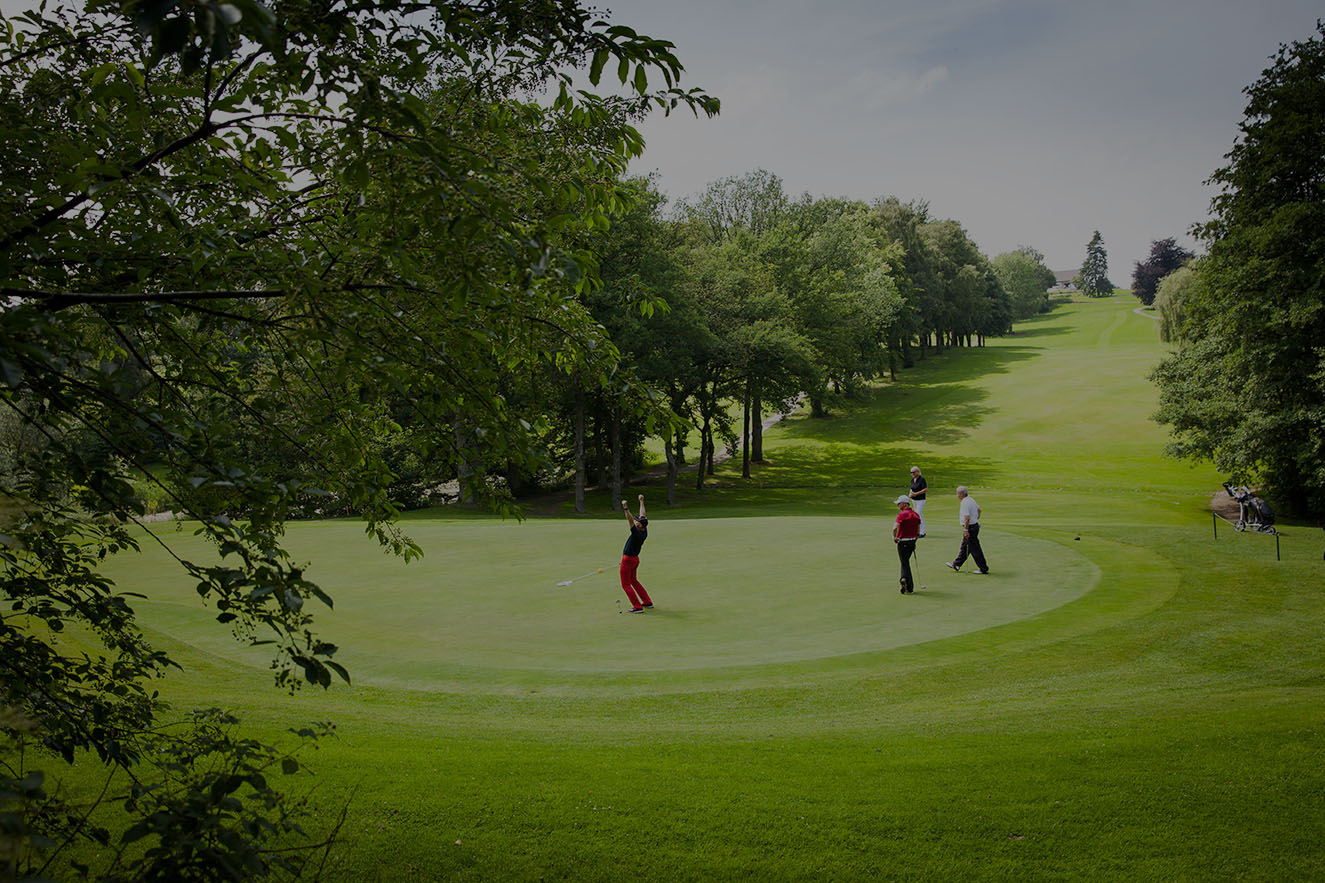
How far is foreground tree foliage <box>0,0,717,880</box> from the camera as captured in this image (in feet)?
12.0

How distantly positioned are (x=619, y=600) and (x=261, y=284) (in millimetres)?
12444

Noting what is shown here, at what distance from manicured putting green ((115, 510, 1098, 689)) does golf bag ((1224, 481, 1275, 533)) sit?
8823mm

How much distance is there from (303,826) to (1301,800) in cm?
739

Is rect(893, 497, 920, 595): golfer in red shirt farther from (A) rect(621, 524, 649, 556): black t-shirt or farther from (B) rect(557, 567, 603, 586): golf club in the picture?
(B) rect(557, 567, 603, 586): golf club

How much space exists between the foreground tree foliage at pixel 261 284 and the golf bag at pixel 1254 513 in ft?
93.1

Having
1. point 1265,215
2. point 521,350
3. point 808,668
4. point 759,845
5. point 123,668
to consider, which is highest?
point 1265,215

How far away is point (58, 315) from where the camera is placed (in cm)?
409

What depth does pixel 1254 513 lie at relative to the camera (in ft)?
93.9

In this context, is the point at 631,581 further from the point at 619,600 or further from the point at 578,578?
the point at 578,578

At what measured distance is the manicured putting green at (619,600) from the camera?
42.8 feet

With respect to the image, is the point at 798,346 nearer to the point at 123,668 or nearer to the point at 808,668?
the point at 808,668

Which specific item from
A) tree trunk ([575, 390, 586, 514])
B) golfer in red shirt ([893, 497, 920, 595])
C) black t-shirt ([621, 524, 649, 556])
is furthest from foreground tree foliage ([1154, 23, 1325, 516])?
tree trunk ([575, 390, 586, 514])

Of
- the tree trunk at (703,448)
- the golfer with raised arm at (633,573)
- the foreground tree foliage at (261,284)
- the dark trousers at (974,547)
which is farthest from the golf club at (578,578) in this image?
the tree trunk at (703,448)

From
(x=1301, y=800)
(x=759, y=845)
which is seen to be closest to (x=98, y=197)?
(x=759, y=845)
